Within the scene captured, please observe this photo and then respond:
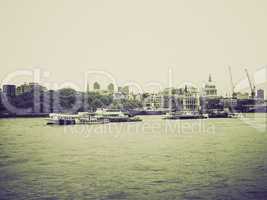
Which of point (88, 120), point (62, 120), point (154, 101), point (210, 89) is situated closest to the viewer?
point (62, 120)

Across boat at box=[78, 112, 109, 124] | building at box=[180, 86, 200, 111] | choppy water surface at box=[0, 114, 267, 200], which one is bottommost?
choppy water surface at box=[0, 114, 267, 200]

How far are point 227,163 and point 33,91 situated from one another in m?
102

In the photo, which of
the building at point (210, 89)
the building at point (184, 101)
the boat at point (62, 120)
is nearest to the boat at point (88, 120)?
the boat at point (62, 120)

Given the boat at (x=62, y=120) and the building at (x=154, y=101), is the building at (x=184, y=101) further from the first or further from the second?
the boat at (x=62, y=120)

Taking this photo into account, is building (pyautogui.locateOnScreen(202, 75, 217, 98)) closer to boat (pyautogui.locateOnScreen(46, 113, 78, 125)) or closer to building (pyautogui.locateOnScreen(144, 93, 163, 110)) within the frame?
building (pyautogui.locateOnScreen(144, 93, 163, 110))

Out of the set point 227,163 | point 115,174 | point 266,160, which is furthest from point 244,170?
point 115,174

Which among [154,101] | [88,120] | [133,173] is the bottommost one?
[133,173]

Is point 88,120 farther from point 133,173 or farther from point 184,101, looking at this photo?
point 184,101

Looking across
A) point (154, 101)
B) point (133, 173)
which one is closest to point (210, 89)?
point (154, 101)

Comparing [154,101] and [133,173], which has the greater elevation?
Result: [154,101]

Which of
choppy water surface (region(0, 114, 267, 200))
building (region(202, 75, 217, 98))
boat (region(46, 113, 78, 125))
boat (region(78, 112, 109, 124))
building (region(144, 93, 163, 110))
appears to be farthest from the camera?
building (region(202, 75, 217, 98))

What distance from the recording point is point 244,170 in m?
19.8

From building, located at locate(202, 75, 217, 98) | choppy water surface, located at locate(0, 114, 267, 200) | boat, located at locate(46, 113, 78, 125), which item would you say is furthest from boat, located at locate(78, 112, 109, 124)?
building, located at locate(202, 75, 217, 98)

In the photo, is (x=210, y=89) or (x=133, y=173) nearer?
(x=133, y=173)
